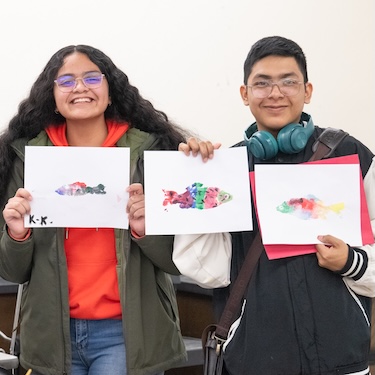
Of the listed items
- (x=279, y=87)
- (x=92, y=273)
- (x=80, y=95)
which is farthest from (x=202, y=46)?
(x=92, y=273)

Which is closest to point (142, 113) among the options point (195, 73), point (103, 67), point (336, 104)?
point (103, 67)

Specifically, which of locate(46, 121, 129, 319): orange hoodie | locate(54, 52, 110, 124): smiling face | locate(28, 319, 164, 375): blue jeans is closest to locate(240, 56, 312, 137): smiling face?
locate(54, 52, 110, 124): smiling face

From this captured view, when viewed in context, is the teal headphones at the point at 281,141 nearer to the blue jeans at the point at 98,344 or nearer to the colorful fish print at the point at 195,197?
the colorful fish print at the point at 195,197

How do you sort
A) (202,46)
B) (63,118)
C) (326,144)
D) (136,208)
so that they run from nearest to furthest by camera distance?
1. (326,144)
2. (136,208)
3. (63,118)
4. (202,46)

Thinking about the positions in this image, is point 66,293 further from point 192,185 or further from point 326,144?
point 326,144

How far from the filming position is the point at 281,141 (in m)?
1.94

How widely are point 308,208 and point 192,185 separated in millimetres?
339

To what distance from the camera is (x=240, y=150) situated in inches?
78.7

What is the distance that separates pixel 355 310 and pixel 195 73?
2.11 meters

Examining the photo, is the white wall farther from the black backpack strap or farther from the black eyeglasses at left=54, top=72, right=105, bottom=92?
the black backpack strap

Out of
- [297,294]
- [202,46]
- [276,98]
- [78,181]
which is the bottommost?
[297,294]

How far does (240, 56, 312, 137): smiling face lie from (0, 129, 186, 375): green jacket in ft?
1.37

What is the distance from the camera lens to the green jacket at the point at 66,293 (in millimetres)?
2098

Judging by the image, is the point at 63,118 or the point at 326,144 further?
the point at 63,118
